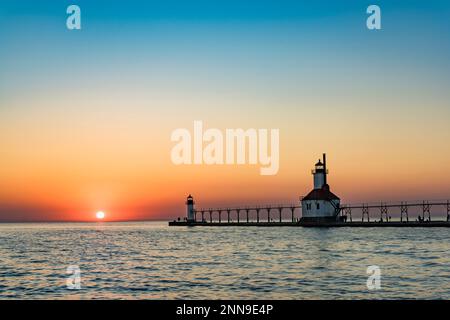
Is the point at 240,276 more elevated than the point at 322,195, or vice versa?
the point at 322,195

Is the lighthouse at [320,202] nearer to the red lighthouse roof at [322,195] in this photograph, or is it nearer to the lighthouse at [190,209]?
the red lighthouse roof at [322,195]

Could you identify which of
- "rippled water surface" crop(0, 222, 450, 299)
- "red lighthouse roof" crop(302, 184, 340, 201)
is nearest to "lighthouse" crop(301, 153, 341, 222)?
"red lighthouse roof" crop(302, 184, 340, 201)

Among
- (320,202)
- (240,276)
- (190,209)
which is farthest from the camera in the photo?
(190,209)

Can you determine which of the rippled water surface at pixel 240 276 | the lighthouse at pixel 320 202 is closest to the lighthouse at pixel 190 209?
the lighthouse at pixel 320 202

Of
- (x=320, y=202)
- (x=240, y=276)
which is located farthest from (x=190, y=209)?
(x=240, y=276)

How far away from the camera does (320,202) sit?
362 feet

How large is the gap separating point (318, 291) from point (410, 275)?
8967mm

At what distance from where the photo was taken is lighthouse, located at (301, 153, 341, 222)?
110438mm

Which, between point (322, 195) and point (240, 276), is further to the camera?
point (322, 195)

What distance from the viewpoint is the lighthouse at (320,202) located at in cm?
11044

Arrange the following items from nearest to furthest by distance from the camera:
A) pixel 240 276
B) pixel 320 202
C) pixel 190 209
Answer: pixel 240 276
pixel 320 202
pixel 190 209

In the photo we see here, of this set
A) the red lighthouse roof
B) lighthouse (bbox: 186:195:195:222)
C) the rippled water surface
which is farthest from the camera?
lighthouse (bbox: 186:195:195:222)

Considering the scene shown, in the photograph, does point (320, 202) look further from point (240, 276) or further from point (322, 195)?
point (240, 276)

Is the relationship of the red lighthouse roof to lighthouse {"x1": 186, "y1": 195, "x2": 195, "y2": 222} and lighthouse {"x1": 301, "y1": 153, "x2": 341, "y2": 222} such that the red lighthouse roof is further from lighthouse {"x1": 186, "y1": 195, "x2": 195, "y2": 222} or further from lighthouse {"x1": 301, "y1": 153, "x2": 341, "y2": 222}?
lighthouse {"x1": 186, "y1": 195, "x2": 195, "y2": 222}
